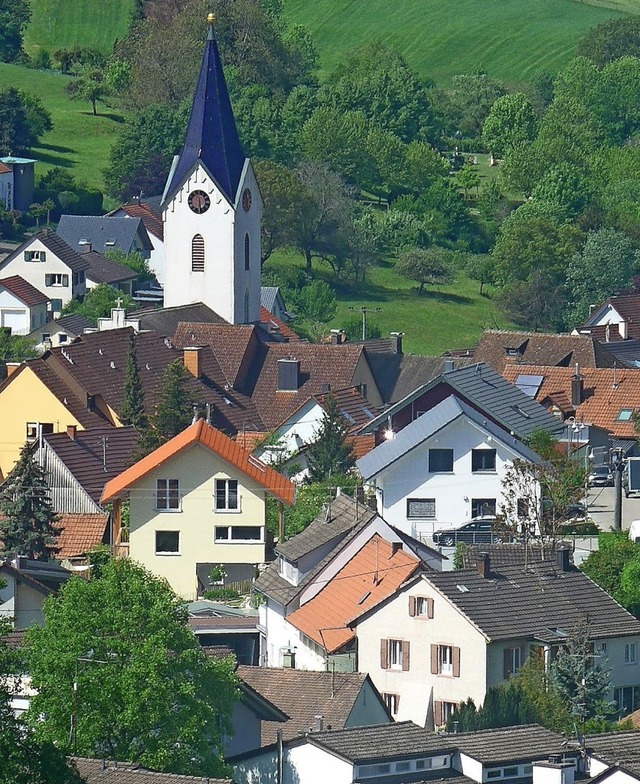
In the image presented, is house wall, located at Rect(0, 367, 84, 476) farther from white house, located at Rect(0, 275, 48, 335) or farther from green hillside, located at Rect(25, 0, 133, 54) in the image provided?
green hillside, located at Rect(25, 0, 133, 54)

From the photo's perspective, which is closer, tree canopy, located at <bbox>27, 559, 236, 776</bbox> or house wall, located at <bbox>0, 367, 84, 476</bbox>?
tree canopy, located at <bbox>27, 559, 236, 776</bbox>

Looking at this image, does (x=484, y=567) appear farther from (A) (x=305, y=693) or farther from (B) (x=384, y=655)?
(A) (x=305, y=693)

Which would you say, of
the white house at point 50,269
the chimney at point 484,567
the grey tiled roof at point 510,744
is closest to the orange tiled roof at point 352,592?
the chimney at point 484,567

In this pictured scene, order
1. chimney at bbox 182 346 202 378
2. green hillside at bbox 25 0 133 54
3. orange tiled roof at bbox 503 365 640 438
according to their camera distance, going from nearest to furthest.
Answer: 1. orange tiled roof at bbox 503 365 640 438
2. chimney at bbox 182 346 202 378
3. green hillside at bbox 25 0 133 54

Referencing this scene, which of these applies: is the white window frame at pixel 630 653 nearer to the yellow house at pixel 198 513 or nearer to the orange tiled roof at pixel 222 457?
the yellow house at pixel 198 513

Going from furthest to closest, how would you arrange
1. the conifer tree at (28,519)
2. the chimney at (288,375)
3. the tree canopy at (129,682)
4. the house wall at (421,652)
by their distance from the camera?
the chimney at (288,375)
the conifer tree at (28,519)
the house wall at (421,652)
the tree canopy at (129,682)

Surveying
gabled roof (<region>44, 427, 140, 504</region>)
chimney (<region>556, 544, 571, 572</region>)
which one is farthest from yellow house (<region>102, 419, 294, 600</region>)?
chimney (<region>556, 544, 571, 572</region>)

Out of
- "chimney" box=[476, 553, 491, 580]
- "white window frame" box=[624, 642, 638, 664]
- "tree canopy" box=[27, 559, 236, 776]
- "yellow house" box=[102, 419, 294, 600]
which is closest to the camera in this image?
"tree canopy" box=[27, 559, 236, 776]
